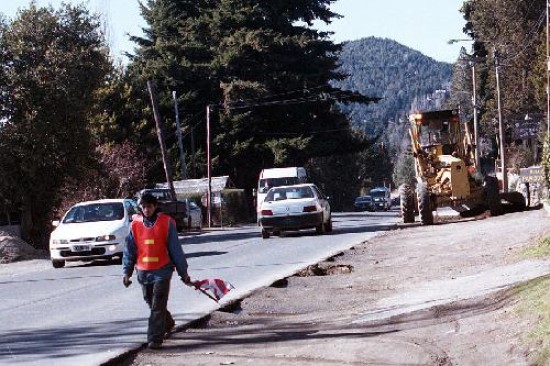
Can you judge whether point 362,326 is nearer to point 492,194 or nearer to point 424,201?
point 424,201

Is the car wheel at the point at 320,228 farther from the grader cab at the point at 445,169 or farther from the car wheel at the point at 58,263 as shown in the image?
the car wheel at the point at 58,263

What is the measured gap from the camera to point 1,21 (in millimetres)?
34312

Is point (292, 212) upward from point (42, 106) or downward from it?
downward

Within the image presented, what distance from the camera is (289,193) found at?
3192 centimetres

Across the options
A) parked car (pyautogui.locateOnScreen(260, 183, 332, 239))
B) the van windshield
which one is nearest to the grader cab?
parked car (pyautogui.locateOnScreen(260, 183, 332, 239))

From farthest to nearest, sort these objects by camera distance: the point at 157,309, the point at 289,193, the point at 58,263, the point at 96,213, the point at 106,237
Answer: the point at 289,193 < the point at 96,213 < the point at 58,263 < the point at 106,237 < the point at 157,309

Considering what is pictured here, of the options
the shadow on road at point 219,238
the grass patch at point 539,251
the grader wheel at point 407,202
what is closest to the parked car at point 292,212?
the shadow on road at point 219,238

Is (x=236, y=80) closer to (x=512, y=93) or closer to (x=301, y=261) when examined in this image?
(x=512, y=93)

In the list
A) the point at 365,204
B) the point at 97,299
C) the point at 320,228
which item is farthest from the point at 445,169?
the point at 365,204

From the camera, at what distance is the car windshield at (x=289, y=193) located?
31609mm

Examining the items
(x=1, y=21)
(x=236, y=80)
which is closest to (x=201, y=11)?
(x=236, y=80)

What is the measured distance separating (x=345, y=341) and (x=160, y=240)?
83.7 inches

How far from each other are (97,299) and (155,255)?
5.79m

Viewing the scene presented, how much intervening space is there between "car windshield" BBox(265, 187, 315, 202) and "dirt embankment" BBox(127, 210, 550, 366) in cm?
1242
